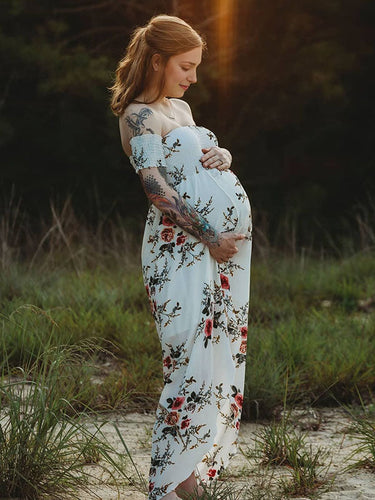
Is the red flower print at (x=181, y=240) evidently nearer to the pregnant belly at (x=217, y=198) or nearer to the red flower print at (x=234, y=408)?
the pregnant belly at (x=217, y=198)

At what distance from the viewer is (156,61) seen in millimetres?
2979

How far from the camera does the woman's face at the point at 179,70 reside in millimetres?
2977

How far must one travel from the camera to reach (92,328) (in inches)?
208

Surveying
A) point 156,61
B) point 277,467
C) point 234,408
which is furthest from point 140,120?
point 277,467

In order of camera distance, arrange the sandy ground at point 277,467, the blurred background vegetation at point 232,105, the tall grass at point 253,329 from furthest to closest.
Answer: the blurred background vegetation at point 232,105, the tall grass at point 253,329, the sandy ground at point 277,467

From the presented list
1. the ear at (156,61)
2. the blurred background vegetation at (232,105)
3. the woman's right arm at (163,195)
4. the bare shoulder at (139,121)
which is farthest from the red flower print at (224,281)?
the blurred background vegetation at (232,105)

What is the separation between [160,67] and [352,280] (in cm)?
476

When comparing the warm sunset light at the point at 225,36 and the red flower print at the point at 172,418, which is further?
the warm sunset light at the point at 225,36

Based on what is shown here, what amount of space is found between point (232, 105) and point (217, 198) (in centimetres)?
885

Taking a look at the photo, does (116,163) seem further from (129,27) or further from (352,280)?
(352,280)

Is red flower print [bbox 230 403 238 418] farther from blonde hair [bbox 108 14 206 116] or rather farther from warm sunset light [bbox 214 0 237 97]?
warm sunset light [bbox 214 0 237 97]

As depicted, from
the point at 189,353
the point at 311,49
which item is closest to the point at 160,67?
the point at 189,353

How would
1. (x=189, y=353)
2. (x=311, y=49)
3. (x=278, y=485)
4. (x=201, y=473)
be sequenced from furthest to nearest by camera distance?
(x=311, y=49)
(x=278, y=485)
(x=201, y=473)
(x=189, y=353)

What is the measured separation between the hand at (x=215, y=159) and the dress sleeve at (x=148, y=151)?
175 millimetres
